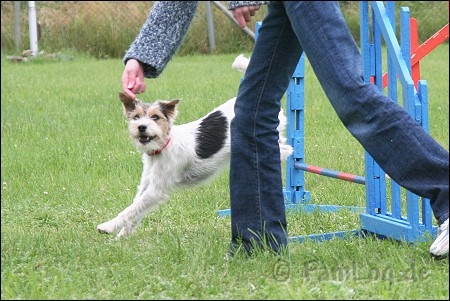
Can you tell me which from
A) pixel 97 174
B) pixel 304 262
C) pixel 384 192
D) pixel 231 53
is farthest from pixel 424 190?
pixel 231 53

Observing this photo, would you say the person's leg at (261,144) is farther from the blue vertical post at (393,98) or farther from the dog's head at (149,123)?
the dog's head at (149,123)

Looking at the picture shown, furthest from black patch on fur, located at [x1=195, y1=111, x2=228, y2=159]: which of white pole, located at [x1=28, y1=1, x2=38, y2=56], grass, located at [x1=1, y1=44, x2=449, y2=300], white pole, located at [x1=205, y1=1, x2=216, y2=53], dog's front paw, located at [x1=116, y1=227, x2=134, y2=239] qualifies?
white pole, located at [x1=205, y1=1, x2=216, y2=53]

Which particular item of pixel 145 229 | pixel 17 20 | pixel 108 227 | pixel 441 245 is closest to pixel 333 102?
pixel 441 245

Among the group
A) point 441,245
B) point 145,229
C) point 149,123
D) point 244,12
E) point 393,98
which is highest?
point 244,12

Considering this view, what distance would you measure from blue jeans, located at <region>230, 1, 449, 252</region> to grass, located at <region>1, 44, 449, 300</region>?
13.0 inches

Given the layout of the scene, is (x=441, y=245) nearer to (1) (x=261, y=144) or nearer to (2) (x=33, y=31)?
(1) (x=261, y=144)

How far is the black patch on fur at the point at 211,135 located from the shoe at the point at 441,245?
8.59 feet

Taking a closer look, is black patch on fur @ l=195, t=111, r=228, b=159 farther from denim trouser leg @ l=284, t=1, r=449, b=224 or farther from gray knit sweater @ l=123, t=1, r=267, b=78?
denim trouser leg @ l=284, t=1, r=449, b=224

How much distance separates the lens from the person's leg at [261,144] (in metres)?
3.78

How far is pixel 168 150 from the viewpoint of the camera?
19.0 ft

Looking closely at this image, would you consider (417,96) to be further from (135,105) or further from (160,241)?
(135,105)

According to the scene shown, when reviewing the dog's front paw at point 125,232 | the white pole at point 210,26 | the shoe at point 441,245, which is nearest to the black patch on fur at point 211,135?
the dog's front paw at point 125,232

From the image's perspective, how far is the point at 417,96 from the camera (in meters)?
3.89

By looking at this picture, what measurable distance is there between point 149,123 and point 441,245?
250 centimetres
